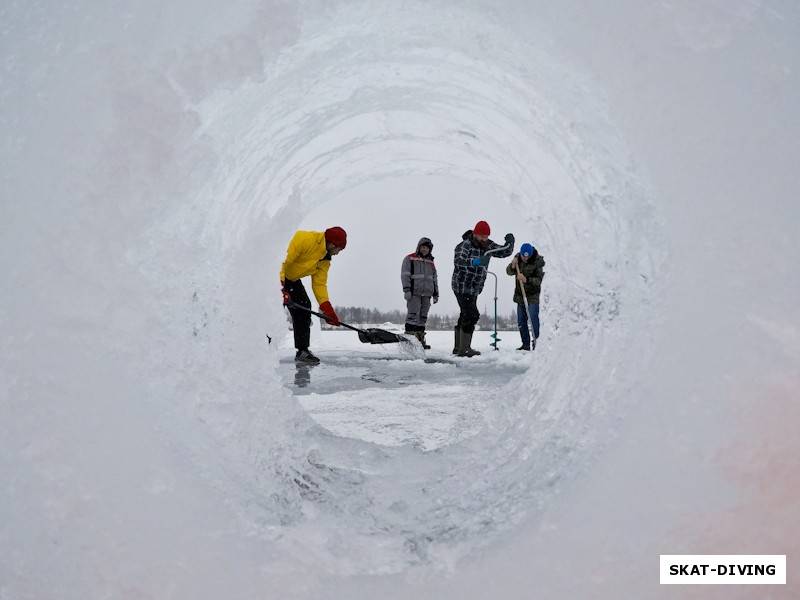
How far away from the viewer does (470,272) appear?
7.30 m

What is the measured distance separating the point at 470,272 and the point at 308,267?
201 cm

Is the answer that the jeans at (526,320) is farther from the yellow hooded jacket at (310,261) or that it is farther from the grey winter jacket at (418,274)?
the yellow hooded jacket at (310,261)

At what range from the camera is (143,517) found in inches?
56.9

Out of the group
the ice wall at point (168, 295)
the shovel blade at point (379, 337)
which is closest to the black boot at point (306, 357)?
the shovel blade at point (379, 337)

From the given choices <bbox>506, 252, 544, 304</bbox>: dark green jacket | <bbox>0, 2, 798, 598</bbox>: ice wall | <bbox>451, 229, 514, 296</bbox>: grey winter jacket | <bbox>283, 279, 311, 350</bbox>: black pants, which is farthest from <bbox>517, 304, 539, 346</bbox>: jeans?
<bbox>0, 2, 798, 598</bbox>: ice wall

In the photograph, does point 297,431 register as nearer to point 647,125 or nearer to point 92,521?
point 92,521

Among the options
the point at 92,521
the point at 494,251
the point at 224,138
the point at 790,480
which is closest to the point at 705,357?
the point at 790,480

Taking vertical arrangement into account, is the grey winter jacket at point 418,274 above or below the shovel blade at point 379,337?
above

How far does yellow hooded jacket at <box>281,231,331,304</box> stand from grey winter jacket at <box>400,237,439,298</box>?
2006 millimetres

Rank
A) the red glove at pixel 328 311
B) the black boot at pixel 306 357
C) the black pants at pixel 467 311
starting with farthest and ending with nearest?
the black pants at pixel 467 311 → the black boot at pixel 306 357 → the red glove at pixel 328 311

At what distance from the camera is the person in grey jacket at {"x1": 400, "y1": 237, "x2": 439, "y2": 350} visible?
322 inches

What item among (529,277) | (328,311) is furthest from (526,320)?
(328,311)

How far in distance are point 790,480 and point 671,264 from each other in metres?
A: 0.54

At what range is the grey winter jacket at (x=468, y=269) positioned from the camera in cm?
729
